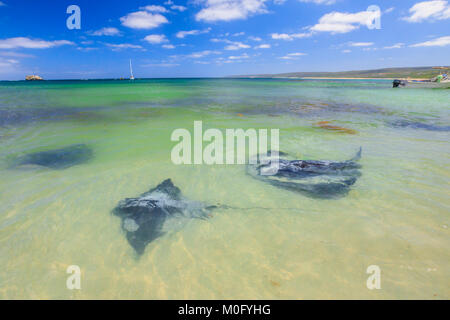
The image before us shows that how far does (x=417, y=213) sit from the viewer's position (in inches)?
152

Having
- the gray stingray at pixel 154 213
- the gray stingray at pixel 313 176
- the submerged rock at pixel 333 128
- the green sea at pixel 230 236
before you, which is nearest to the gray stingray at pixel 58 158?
the green sea at pixel 230 236

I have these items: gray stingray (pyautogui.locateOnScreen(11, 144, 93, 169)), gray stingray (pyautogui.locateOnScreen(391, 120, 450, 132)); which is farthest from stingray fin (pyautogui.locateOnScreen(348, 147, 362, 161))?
gray stingray (pyautogui.locateOnScreen(11, 144, 93, 169))

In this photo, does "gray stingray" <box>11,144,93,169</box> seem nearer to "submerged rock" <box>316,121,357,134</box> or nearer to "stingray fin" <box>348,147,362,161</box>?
"stingray fin" <box>348,147,362,161</box>

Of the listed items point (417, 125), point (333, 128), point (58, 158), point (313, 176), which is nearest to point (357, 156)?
point (313, 176)

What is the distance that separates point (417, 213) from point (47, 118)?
16.7 metres

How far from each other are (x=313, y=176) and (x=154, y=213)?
12.2 ft

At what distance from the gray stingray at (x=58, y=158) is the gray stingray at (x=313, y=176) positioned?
16.8 ft

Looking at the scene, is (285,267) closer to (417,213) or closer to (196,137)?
(417,213)

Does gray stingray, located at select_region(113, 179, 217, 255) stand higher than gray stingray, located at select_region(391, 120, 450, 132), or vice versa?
gray stingray, located at select_region(391, 120, 450, 132)

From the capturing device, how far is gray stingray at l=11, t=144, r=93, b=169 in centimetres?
605

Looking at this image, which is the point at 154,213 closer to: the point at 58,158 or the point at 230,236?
the point at 230,236

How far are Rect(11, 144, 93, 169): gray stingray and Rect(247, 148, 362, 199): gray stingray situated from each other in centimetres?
513
